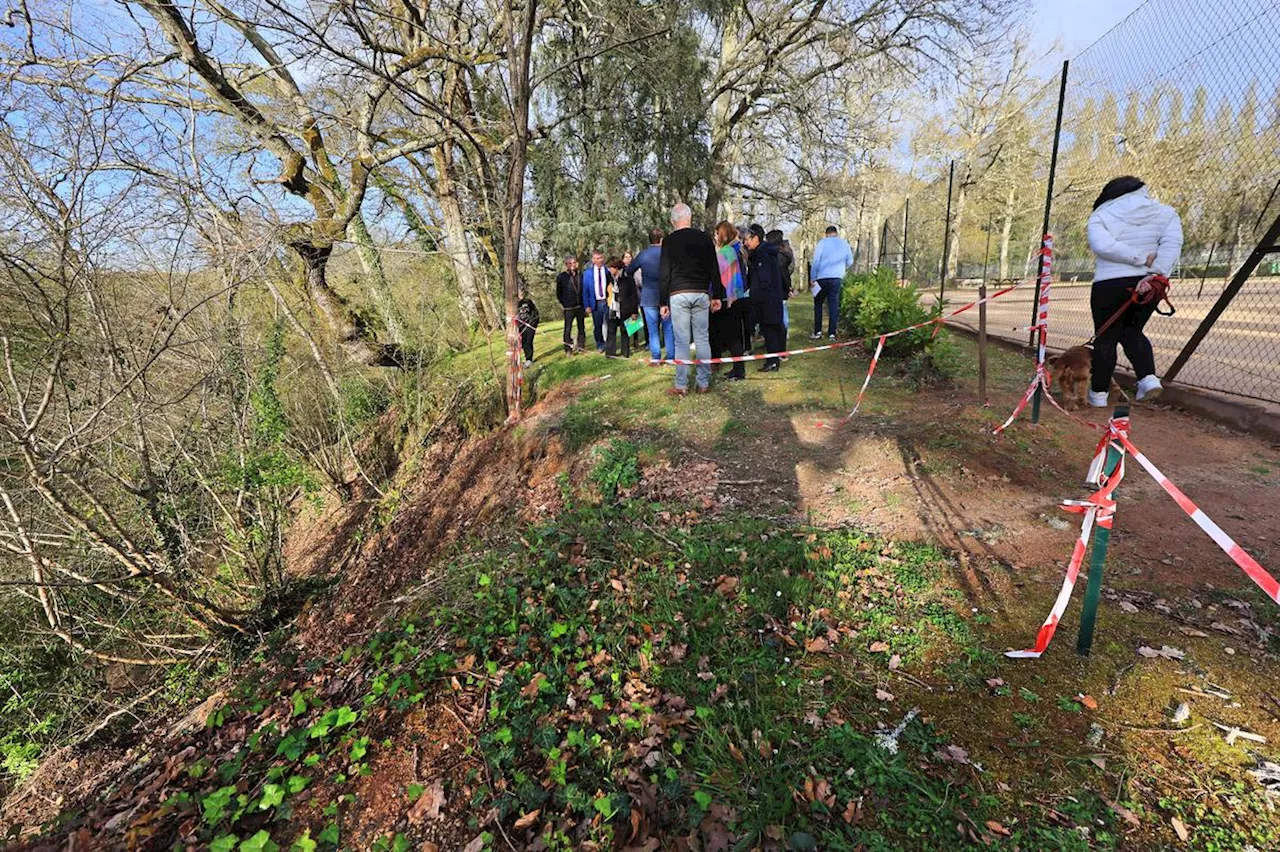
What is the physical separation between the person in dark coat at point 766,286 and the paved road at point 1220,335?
3407mm

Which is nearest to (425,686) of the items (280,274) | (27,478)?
(27,478)

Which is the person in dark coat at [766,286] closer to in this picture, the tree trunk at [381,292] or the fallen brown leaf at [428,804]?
the tree trunk at [381,292]

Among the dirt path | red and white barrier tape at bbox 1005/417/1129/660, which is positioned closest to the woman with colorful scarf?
the dirt path

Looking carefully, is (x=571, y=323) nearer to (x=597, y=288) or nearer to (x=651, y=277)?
→ (x=597, y=288)

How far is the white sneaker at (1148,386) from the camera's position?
439 cm

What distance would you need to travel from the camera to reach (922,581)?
10.0 ft

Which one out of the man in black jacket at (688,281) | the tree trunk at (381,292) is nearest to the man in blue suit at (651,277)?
the man in black jacket at (688,281)

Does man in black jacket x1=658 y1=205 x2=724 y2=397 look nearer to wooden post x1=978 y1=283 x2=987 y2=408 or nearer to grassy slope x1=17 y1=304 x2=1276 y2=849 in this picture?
wooden post x1=978 y1=283 x2=987 y2=408

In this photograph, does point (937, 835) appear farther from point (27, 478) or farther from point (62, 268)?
point (62, 268)

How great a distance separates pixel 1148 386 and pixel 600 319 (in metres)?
7.51

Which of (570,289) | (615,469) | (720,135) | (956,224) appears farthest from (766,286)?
(956,224)

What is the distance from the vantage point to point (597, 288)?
30.9ft

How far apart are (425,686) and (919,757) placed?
2.36 metres

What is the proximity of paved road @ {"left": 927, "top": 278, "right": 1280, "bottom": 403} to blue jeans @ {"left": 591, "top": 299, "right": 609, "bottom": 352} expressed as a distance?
6.29m
